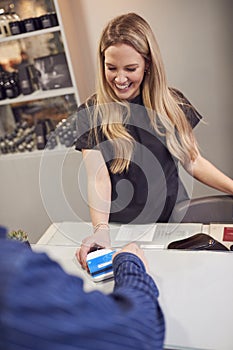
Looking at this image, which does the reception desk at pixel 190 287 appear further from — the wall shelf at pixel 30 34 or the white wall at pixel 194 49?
the wall shelf at pixel 30 34

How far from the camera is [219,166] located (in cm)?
121

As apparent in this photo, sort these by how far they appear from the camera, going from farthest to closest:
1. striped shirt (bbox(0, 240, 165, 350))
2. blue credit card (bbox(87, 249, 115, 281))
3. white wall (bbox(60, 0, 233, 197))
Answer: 1. white wall (bbox(60, 0, 233, 197))
2. blue credit card (bbox(87, 249, 115, 281))
3. striped shirt (bbox(0, 240, 165, 350))

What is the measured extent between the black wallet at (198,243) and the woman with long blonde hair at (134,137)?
Answer: 13 centimetres

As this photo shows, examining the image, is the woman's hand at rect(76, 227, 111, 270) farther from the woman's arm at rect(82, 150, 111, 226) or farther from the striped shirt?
the striped shirt

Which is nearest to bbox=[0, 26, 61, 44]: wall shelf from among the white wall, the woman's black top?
the white wall

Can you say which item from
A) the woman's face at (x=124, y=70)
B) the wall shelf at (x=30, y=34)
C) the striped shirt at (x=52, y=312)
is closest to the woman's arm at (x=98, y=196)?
the woman's face at (x=124, y=70)

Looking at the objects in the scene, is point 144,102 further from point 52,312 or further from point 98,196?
point 52,312

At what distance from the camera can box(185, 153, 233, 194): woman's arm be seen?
1.19 m

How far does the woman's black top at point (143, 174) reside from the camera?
1.14 meters

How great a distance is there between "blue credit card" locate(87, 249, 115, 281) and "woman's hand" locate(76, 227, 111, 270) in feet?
0.11

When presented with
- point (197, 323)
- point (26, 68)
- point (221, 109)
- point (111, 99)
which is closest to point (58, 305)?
point (197, 323)

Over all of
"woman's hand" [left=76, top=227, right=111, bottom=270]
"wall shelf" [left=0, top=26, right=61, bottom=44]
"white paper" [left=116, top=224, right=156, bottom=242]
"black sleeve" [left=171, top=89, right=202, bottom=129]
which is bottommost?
"white paper" [left=116, top=224, right=156, bottom=242]

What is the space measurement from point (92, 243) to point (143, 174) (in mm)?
242

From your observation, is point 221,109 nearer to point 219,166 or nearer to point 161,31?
point 219,166
